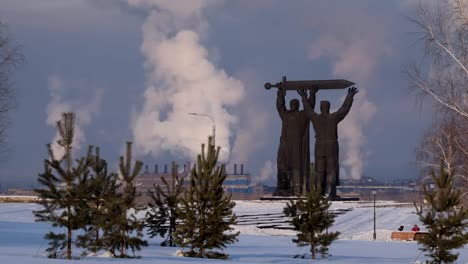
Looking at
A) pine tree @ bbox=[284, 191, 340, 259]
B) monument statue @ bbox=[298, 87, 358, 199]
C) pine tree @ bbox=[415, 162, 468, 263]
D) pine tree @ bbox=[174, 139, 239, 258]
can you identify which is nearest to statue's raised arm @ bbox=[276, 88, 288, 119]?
monument statue @ bbox=[298, 87, 358, 199]

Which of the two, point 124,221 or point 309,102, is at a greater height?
point 309,102

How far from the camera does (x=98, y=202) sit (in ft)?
74.6

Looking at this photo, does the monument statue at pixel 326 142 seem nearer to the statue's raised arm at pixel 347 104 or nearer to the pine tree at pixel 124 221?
the statue's raised arm at pixel 347 104

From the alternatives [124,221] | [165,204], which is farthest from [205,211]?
[165,204]

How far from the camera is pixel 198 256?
76.9 feet

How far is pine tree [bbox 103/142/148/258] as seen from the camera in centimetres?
2230

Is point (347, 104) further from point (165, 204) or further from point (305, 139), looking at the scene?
point (165, 204)

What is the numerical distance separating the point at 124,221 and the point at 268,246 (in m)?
8.22

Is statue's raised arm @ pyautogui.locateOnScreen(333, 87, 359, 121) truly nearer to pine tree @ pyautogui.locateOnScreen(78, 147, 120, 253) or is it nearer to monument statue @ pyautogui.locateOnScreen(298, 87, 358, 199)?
monument statue @ pyautogui.locateOnScreen(298, 87, 358, 199)

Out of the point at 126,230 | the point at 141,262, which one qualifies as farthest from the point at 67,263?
the point at 126,230

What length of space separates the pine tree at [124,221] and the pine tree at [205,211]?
127cm

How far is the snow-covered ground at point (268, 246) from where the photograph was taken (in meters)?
22.0

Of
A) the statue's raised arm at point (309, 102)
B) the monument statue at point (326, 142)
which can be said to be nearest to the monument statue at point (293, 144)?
the statue's raised arm at point (309, 102)

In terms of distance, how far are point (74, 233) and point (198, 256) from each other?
26.4ft
